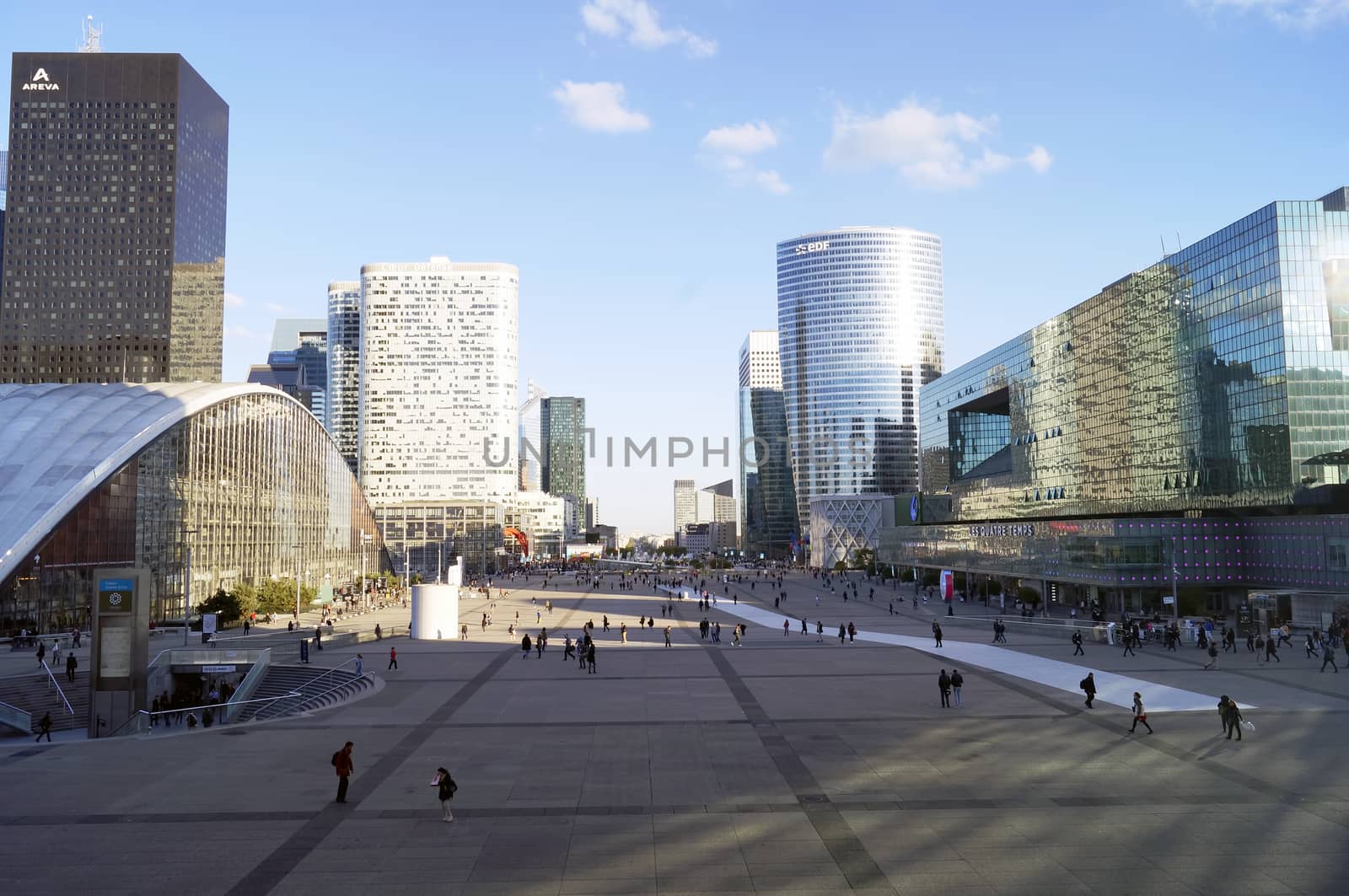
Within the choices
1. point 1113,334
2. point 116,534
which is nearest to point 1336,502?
point 1113,334

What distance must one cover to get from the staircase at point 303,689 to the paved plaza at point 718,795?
2.34m

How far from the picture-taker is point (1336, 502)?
204 ft

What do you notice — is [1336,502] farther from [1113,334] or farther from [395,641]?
[395,641]

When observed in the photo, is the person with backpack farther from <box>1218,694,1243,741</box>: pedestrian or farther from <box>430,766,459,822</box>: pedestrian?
<box>430,766,459,822</box>: pedestrian

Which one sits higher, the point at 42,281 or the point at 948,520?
the point at 42,281

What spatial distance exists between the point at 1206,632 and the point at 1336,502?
28880mm

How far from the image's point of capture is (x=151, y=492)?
59.7 metres

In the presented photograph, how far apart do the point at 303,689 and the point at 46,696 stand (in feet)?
32.8

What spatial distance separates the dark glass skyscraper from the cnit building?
150 m

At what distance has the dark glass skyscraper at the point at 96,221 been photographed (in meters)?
161

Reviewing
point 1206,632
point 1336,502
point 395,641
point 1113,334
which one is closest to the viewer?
point 1206,632

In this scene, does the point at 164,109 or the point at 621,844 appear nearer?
the point at 621,844

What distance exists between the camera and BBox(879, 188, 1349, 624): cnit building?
2469 inches

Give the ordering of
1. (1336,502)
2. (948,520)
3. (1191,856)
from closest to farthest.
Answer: (1191,856) < (1336,502) < (948,520)
